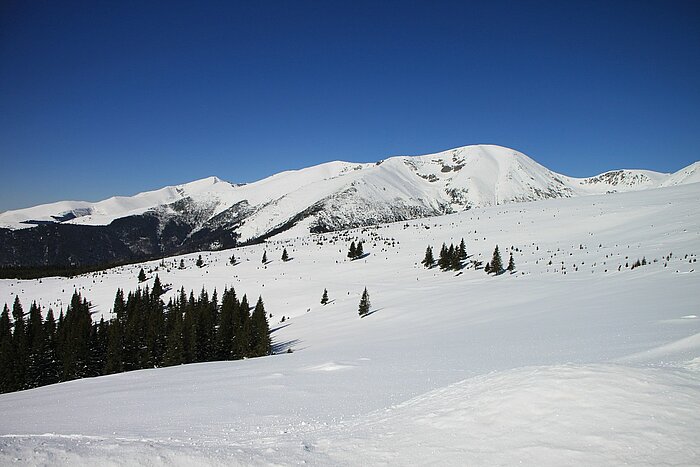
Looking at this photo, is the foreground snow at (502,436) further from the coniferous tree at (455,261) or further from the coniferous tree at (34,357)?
the coniferous tree at (34,357)

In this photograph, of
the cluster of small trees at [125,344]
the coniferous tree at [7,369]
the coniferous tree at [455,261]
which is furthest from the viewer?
the coniferous tree at [455,261]

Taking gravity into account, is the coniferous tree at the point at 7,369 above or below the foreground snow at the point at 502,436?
below

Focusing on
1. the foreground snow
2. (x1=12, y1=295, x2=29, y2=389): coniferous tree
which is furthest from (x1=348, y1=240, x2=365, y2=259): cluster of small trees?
the foreground snow

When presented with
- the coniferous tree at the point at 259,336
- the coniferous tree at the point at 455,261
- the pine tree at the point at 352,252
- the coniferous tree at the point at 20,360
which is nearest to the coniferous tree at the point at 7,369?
the coniferous tree at the point at 20,360

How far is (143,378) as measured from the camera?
585 inches

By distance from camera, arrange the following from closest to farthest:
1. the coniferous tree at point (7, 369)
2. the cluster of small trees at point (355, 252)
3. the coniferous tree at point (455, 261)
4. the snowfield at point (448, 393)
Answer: the snowfield at point (448, 393) < the coniferous tree at point (7, 369) < the coniferous tree at point (455, 261) < the cluster of small trees at point (355, 252)

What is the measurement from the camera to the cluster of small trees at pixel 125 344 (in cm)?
3631

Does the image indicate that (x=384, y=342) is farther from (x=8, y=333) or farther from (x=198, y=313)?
(x=8, y=333)

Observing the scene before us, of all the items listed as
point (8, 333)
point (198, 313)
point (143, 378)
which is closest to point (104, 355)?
point (198, 313)

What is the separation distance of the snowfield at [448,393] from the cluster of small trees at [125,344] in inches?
303

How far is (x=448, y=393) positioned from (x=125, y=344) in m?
41.2

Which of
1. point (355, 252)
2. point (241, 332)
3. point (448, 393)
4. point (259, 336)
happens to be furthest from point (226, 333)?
point (448, 393)

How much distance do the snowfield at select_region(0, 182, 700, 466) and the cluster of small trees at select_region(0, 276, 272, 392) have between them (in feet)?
25.2

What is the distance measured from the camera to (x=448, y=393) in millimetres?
7602
